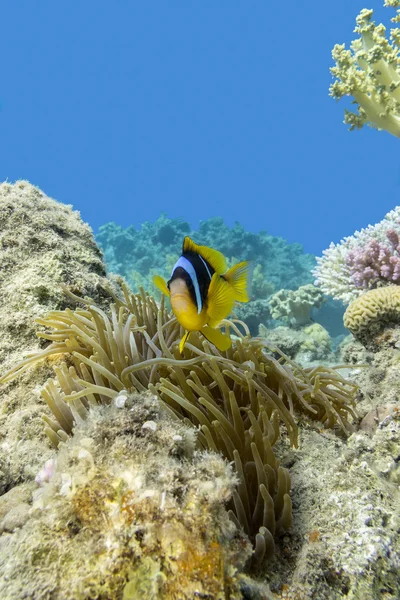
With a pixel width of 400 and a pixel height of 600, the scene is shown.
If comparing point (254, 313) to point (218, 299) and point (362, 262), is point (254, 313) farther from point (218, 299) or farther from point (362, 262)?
point (218, 299)

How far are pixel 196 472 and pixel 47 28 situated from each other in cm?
12868

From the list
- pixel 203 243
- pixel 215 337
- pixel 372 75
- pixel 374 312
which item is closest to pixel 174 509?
pixel 215 337

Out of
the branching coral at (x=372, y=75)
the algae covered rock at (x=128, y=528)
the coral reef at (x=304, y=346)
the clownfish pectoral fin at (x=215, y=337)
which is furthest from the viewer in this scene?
the coral reef at (x=304, y=346)

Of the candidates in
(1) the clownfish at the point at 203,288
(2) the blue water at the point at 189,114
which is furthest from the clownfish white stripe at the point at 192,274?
(2) the blue water at the point at 189,114

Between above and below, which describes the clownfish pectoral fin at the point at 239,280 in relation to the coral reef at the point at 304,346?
above

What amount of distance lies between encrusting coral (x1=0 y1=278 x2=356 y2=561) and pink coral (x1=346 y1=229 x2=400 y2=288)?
7.45 ft

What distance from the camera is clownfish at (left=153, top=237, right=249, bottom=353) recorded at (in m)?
1.38

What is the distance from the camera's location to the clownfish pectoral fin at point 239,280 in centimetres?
158

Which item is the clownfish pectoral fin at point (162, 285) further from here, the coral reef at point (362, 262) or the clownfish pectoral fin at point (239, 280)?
the coral reef at point (362, 262)

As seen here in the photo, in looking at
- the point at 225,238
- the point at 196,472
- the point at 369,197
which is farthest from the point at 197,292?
the point at 369,197

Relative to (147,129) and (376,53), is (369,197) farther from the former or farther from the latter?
(376,53)

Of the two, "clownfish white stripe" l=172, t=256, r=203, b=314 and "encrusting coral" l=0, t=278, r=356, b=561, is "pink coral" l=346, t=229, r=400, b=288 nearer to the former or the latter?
"encrusting coral" l=0, t=278, r=356, b=561

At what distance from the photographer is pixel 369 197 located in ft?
330

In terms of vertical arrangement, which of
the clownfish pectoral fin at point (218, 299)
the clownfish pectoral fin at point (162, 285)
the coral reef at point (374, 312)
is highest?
the clownfish pectoral fin at point (162, 285)
